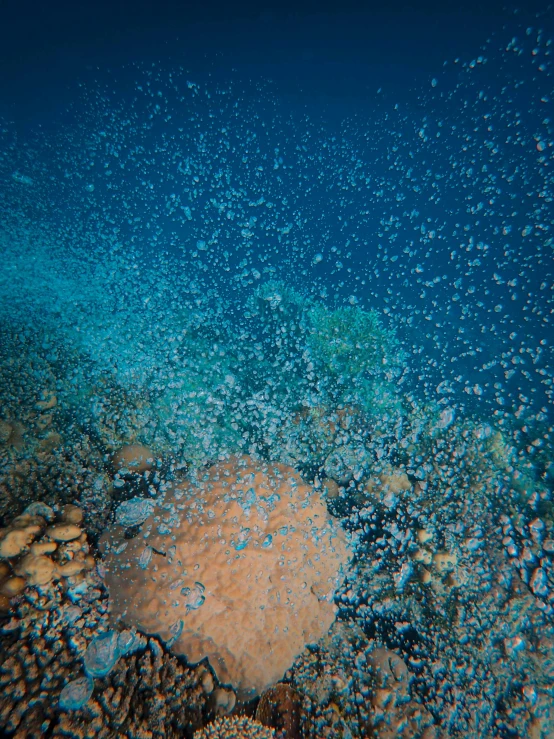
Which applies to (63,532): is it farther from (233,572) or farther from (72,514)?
(233,572)

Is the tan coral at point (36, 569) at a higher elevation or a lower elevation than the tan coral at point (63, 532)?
lower

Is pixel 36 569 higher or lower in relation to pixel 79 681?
higher

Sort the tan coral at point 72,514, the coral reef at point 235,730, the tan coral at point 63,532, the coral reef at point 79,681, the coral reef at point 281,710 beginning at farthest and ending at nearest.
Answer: the tan coral at point 72,514, the coral reef at point 281,710, the tan coral at point 63,532, the coral reef at point 235,730, the coral reef at point 79,681

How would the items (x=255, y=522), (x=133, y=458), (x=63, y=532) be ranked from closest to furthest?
(x=63, y=532) → (x=255, y=522) → (x=133, y=458)

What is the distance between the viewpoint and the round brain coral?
268cm

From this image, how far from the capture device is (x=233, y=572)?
294 cm

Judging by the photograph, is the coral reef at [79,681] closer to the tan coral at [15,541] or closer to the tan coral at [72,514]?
the tan coral at [15,541]

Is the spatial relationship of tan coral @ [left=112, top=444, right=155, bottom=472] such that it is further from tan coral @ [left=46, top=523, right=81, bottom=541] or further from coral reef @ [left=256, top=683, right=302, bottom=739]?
coral reef @ [left=256, top=683, right=302, bottom=739]

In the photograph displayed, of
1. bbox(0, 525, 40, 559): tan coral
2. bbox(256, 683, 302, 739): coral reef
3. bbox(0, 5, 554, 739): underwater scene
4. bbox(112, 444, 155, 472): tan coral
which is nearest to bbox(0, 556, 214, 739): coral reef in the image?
bbox(0, 5, 554, 739): underwater scene

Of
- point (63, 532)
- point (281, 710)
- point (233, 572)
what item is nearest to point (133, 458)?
point (63, 532)

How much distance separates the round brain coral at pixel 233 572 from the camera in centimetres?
268

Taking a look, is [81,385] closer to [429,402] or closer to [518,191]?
[429,402]

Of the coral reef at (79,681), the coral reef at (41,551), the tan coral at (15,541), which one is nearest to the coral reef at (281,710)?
the coral reef at (79,681)

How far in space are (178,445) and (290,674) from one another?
2.52 m
